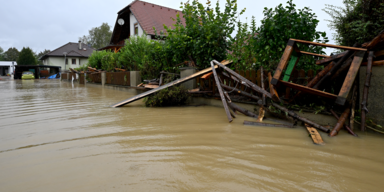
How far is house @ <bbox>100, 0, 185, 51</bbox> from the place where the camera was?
2370 centimetres

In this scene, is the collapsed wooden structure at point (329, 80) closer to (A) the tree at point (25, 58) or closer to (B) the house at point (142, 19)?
(B) the house at point (142, 19)

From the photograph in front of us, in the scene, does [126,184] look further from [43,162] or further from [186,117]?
[186,117]

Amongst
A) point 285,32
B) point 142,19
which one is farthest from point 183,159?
point 142,19

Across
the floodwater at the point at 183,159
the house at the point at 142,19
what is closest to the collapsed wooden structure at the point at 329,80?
the floodwater at the point at 183,159

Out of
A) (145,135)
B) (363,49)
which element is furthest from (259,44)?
(145,135)

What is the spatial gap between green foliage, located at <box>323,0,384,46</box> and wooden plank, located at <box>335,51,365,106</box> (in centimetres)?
494

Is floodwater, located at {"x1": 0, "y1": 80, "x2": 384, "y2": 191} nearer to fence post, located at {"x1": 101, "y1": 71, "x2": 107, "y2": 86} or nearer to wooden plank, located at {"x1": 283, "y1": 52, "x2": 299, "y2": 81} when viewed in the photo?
wooden plank, located at {"x1": 283, "y1": 52, "x2": 299, "y2": 81}

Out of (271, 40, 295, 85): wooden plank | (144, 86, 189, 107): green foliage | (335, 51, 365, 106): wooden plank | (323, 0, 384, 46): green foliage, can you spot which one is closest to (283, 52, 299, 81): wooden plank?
(271, 40, 295, 85): wooden plank

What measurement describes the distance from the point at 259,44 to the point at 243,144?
9.98 ft

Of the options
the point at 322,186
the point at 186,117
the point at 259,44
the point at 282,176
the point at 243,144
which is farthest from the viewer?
the point at 259,44

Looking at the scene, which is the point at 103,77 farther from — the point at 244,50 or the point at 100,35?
the point at 100,35

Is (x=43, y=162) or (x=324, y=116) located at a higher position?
(x=324, y=116)

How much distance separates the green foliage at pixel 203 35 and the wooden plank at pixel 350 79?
4066mm

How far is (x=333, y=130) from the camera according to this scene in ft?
11.5
